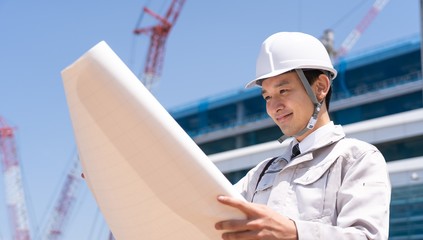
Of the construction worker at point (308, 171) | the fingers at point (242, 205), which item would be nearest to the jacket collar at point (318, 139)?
the construction worker at point (308, 171)

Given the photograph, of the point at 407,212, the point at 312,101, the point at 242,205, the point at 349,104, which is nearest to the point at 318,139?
the point at 312,101

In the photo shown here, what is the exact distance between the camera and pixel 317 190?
1.69 m

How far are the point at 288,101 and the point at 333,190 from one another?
0.93 ft

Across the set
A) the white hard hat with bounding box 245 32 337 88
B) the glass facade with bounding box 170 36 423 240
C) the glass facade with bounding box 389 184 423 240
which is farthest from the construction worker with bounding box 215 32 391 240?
the glass facade with bounding box 170 36 423 240

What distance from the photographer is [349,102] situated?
3186 centimetres

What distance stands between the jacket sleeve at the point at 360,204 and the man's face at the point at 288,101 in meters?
0.18

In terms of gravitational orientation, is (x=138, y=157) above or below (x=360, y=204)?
above

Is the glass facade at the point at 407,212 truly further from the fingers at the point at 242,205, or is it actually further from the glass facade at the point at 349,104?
the fingers at the point at 242,205

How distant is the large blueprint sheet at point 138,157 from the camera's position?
1445 mm

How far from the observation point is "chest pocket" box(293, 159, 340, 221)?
1.66 metres

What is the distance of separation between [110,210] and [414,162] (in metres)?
18.0

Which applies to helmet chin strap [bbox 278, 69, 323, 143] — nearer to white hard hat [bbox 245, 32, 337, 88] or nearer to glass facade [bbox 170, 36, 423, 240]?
white hard hat [bbox 245, 32, 337, 88]

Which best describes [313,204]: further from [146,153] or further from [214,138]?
[214,138]

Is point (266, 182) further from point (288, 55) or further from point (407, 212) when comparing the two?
point (407, 212)
